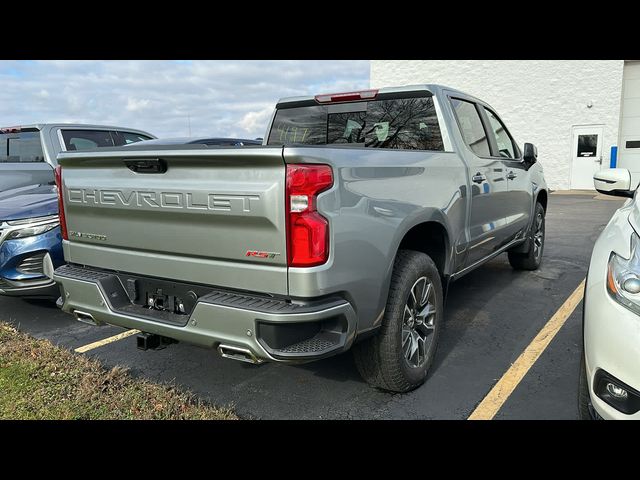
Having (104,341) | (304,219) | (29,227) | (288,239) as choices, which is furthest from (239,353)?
(29,227)

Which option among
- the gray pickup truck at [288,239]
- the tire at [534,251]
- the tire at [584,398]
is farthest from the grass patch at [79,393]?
the tire at [534,251]

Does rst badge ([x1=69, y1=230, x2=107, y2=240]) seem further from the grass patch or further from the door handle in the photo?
the door handle

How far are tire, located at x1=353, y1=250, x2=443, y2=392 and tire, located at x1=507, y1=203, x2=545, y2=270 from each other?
3069 mm

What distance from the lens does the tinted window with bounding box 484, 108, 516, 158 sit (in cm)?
484

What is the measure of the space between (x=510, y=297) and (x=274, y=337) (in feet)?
11.7

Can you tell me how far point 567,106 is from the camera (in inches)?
685

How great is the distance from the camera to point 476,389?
127 inches

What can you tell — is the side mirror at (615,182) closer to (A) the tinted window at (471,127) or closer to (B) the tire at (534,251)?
(A) the tinted window at (471,127)

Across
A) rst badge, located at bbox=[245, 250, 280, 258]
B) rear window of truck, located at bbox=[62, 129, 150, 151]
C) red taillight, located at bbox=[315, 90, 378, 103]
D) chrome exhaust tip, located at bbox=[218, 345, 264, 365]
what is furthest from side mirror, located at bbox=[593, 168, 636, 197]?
rear window of truck, located at bbox=[62, 129, 150, 151]

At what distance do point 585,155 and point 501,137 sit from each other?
14459 millimetres

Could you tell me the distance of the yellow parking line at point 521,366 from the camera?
296 cm

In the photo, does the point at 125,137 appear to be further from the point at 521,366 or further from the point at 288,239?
the point at 521,366

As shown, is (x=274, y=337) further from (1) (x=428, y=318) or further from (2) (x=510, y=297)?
(2) (x=510, y=297)
